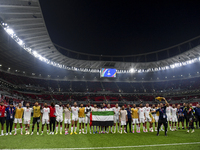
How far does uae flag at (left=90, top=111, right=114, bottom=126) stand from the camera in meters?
11.3

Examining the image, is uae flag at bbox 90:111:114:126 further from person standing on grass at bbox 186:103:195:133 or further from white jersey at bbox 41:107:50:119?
person standing on grass at bbox 186:103:195:133

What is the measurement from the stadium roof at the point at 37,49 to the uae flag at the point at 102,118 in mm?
13677

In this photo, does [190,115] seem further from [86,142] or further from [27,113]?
[27,113]

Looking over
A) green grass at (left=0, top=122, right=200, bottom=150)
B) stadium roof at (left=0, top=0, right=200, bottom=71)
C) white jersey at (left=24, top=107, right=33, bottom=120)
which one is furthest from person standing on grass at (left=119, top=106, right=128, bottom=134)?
stadium roof at (left=0, top=0, right=200, bottom=71)

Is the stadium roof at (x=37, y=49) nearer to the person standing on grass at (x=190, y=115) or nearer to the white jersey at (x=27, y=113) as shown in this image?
the white jersey at (x=27, y=113)

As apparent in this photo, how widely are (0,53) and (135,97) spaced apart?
40.4 metres

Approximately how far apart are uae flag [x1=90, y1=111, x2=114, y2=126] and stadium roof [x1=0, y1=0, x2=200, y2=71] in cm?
1368

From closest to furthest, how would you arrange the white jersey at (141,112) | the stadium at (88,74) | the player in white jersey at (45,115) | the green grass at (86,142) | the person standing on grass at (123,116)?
the green grass at (86,142)
the player in white jersey at (45,115)
the person standing on grass at (123,116)
the white jersey at (141,112)
the stadium at (88,74)

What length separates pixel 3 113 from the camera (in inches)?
411

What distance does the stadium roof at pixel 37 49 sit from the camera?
17719 millimetres

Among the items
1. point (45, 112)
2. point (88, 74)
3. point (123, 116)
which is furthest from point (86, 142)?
point (88, 74)

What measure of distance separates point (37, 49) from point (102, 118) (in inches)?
962

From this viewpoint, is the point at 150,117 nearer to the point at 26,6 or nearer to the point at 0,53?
the point at 26,6

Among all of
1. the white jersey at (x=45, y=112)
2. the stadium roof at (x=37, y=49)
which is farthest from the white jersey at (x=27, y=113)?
the stadium roof at (x=37, y=49)
